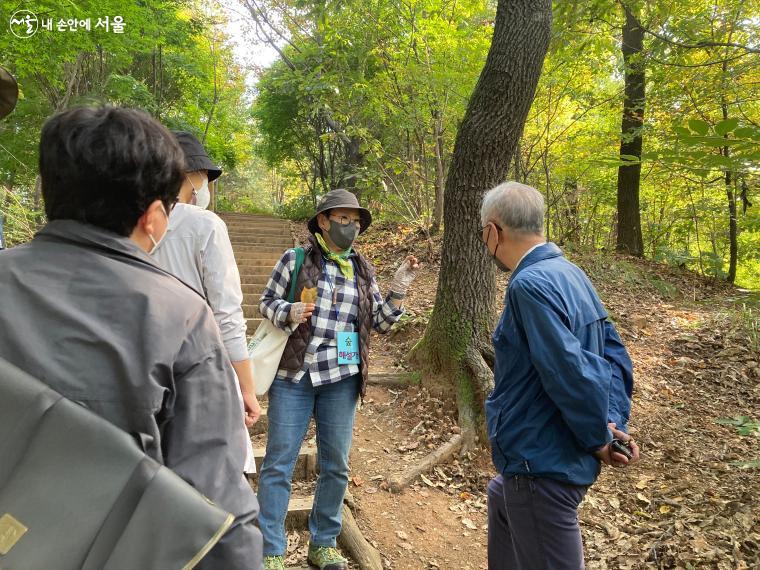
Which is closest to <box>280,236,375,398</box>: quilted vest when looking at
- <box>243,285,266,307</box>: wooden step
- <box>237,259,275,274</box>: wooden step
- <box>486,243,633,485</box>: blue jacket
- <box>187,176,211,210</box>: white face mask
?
<box>187,176,211,210</box>: white face mask

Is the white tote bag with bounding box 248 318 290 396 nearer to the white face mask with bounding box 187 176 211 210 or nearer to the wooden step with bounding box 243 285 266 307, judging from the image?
the white face mask with bounding box 187 176 211 210

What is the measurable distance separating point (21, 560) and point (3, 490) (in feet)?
0.42

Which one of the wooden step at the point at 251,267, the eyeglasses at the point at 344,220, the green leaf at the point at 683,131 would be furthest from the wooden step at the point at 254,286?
the green leaf at the point at 683,131

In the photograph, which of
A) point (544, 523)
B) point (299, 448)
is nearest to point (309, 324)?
point (299, 448)

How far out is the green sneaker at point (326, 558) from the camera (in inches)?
115

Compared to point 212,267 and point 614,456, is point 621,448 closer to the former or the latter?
point 614,456

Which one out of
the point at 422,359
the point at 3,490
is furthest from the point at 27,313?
the point at 422,359

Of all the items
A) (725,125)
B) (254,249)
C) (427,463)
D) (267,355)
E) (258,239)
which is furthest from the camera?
(258,239)

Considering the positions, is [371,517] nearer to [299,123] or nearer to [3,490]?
[3,490]

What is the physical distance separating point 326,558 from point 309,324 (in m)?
1.38

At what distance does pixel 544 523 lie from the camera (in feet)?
6.51

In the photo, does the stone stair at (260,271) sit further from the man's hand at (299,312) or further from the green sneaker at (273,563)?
the man's hand at (299,312)

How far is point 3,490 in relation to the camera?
92cm

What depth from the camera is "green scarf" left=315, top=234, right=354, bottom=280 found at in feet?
9.93
